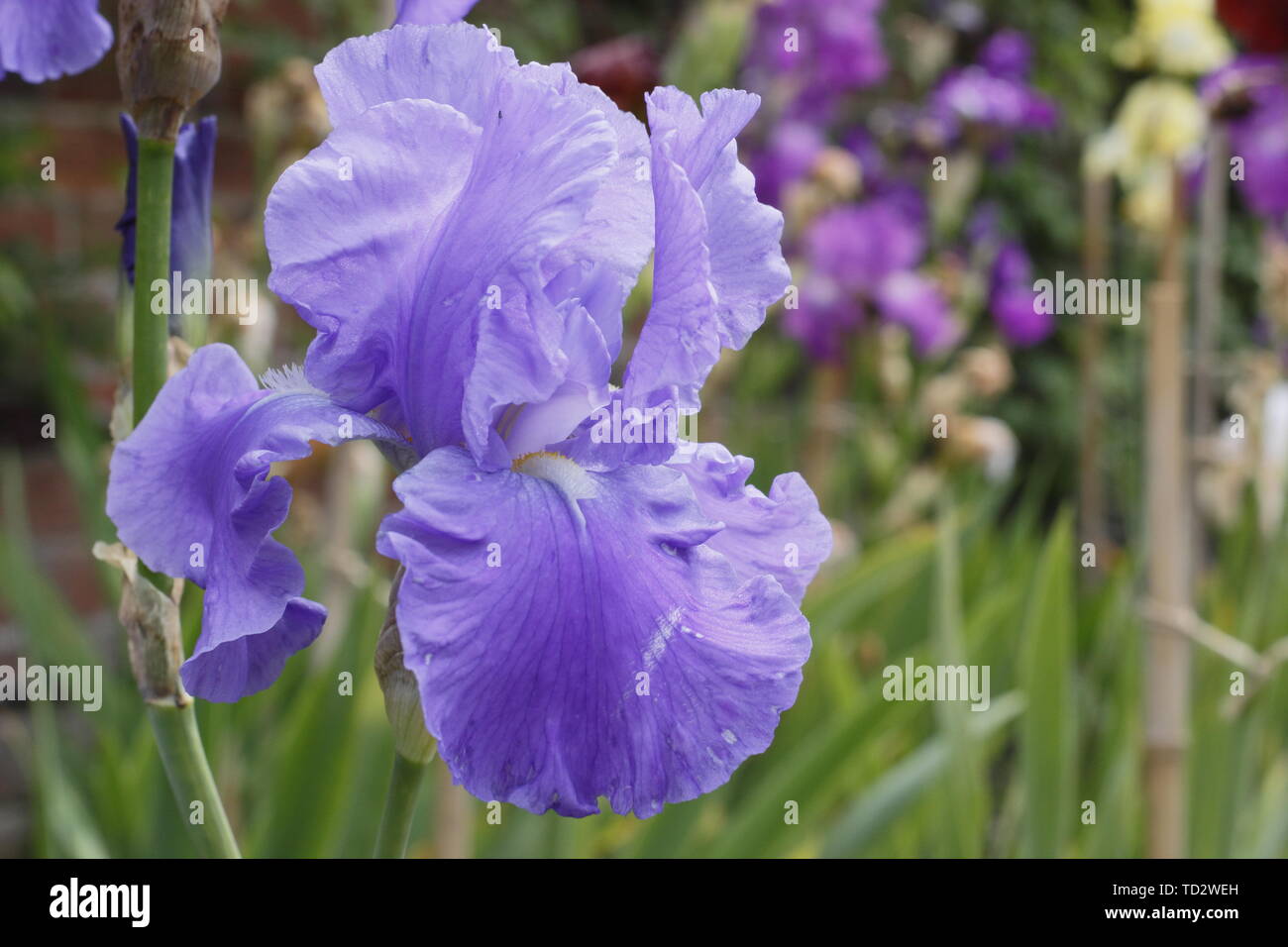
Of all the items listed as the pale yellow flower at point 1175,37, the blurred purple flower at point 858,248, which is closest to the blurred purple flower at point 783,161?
the blurred purple flower at point 858,248

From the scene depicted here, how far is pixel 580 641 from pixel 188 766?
0.52ft

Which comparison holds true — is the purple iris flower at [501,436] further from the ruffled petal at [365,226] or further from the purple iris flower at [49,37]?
the purple iris flower at [49,37]

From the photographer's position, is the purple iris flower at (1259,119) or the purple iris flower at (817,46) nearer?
the purple iris flower at (1259,119)

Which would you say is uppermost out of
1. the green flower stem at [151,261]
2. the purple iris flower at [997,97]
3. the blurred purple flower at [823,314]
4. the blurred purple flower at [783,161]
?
the purple iris flower at [997,97]

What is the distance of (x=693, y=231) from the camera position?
35 centimetres

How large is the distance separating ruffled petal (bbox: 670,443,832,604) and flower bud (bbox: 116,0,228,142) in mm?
204

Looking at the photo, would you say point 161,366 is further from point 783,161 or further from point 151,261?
point 783,161

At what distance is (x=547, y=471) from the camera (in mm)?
372

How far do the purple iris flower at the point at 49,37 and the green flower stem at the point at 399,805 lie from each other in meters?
0.28

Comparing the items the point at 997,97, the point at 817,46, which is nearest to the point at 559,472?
the point at 817,46

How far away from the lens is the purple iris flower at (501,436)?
325 mm
